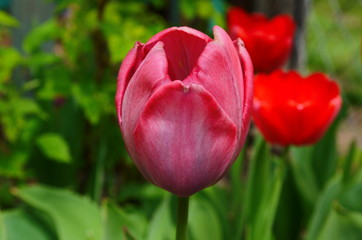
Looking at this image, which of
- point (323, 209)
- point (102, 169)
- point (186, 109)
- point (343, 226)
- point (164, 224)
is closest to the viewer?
point (186, 109)

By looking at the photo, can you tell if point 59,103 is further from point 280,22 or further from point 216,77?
point 216,77

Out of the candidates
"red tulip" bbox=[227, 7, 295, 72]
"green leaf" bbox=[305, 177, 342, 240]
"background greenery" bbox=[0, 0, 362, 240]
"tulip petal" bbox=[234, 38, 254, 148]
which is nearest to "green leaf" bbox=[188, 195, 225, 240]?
"background greenery" bbox=[0, 0, 362, 240]

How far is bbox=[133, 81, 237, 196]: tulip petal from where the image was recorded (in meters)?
0.68

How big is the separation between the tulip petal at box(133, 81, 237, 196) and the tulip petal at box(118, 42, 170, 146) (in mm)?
20

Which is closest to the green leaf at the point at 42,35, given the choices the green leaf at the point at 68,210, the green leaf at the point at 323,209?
the green leaf at the point at 68,210

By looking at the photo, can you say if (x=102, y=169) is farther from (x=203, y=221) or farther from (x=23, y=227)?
(x=203, y=221)

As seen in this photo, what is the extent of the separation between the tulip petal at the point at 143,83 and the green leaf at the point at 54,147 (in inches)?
34.6

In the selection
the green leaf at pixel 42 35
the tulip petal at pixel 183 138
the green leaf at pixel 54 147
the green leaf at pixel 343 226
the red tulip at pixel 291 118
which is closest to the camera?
the tulip petal at pixel 183 138

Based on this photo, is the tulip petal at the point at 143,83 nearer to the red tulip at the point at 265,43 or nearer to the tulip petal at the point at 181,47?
the tulip petal at the point at 181,47

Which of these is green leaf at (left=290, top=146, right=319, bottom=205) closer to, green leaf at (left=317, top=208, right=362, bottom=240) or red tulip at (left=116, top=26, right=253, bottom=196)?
green leaf at (left=317, top=208, right=362, bottom=240)

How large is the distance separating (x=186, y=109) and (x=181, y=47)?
0.10 meters

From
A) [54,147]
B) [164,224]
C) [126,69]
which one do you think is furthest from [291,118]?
[54,147]

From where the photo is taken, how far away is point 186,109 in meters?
0.69

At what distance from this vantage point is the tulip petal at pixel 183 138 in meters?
0.68
